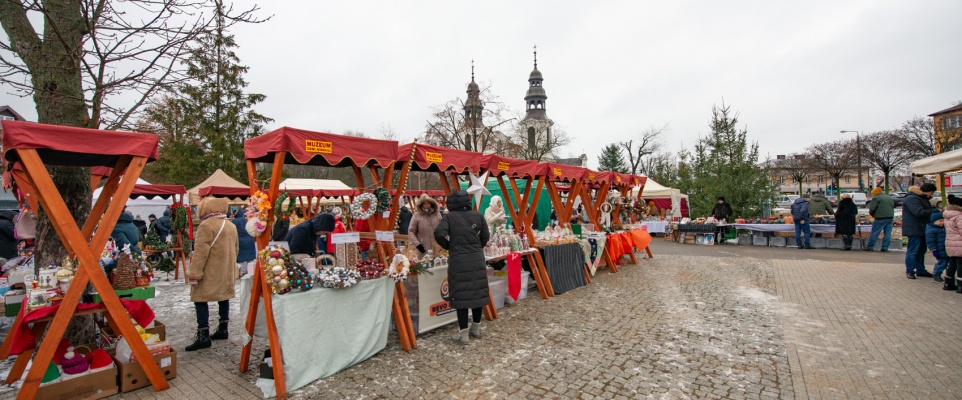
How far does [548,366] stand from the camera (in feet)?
13.2

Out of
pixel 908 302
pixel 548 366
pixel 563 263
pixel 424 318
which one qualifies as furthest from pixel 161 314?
pixel 908 302

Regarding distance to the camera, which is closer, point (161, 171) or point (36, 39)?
point (36, 39)

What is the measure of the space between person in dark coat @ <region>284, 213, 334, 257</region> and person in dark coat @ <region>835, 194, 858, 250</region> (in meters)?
12.8

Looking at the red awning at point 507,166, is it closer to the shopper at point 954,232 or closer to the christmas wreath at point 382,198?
the christmas wreath at point 382,198

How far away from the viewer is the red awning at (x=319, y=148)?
375cm

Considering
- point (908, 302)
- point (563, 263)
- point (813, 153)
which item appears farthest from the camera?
point (813, 153)

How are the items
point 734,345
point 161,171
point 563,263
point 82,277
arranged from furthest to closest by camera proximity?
point 161,171 < point 563,263 < point 734,345 < point 82,277

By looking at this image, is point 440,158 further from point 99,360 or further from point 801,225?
point 801,225

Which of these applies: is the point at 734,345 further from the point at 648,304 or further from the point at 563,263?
the point at 563,263

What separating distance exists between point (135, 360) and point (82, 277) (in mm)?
819

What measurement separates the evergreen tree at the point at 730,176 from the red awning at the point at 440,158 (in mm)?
12867

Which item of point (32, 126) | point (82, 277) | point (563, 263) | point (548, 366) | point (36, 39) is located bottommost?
point (548, 366)

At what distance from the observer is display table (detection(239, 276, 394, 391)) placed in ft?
11.8

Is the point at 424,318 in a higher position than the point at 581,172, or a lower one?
lower
